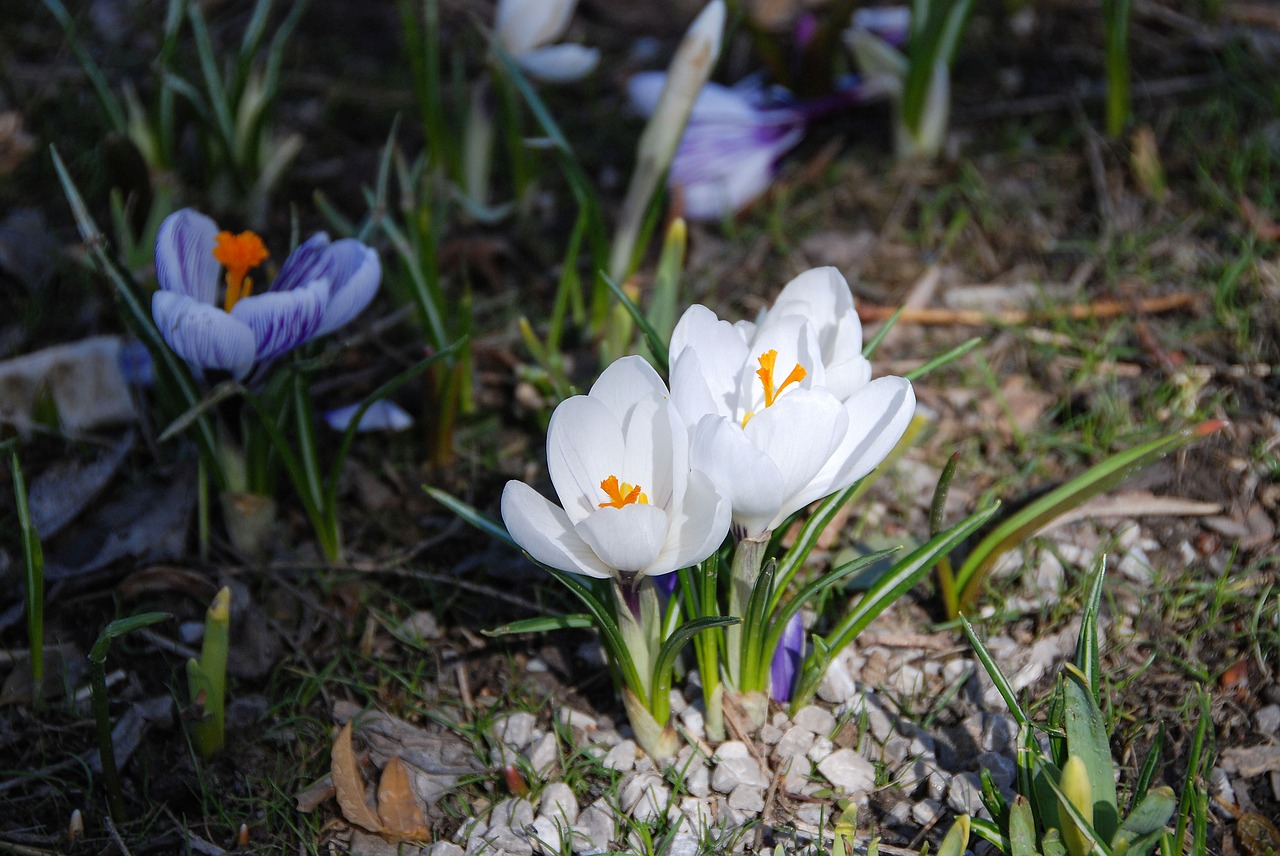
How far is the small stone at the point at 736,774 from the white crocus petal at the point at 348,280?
2.60 ft

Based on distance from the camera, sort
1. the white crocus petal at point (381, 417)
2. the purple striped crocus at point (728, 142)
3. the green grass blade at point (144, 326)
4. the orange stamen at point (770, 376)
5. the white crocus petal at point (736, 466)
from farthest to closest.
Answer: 1. the purple striped crocus at point (728, 142)
2. the white crocus petal at point (381, 417)
3. the green grass blade at point (144, 326)
4. the orange stamen at point (770, 376)
5. the white crocus petal at point (736, 466)

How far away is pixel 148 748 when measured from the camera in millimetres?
1478

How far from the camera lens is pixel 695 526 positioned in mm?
1103

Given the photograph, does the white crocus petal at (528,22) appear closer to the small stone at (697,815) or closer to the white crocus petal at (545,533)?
the white crocus petal at (545,533)

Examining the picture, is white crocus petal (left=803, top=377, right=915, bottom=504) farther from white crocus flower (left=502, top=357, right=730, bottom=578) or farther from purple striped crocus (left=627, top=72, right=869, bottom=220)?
purple striped crocus (left=627, top=72, right=869, bottom=220)

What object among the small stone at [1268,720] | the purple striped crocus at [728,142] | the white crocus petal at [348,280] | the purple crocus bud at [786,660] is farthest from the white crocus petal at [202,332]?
the small stone at [1268,720]

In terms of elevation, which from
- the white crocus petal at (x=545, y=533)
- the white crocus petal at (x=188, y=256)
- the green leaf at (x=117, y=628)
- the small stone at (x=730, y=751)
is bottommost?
the small stone at (x=730, y=751)

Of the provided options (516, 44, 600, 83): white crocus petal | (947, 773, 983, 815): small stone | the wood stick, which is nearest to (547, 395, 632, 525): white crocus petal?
(947, 773, 983, 815): small stone

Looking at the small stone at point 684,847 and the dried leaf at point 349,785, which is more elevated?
the dried leaf at point 349,785

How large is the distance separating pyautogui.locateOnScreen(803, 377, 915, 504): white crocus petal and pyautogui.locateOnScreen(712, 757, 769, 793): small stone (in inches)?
17.2

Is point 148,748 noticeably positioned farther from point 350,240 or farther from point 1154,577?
point 1154,577

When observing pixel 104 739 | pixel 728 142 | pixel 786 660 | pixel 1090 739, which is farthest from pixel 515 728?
pixel 728 142

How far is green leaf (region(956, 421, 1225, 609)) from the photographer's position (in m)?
1.42

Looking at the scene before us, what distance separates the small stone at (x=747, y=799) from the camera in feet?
4.46
